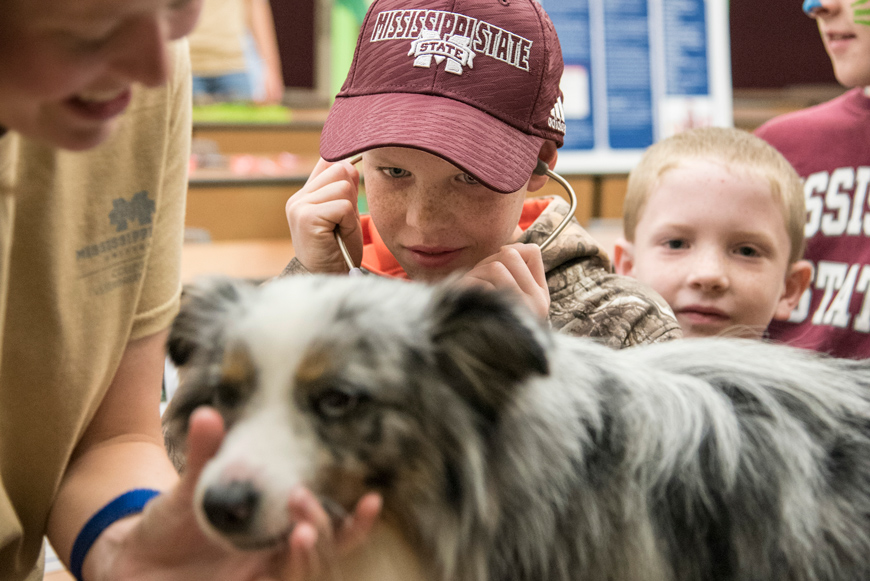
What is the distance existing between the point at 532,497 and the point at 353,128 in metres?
0.64

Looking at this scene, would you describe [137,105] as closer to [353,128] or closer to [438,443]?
[353,128]

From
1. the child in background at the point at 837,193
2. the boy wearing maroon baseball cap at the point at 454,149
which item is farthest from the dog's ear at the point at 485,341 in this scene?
the child in background at the point at 837,193

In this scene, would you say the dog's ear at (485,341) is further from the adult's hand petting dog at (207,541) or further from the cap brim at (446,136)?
the cap brim at (446,136)

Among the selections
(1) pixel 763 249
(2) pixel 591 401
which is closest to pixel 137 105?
(2) pixel 591 401

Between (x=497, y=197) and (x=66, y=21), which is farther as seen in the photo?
(x=497, y=197)

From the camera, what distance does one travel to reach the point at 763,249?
1.47 metres

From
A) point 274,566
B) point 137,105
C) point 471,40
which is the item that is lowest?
point 274,566

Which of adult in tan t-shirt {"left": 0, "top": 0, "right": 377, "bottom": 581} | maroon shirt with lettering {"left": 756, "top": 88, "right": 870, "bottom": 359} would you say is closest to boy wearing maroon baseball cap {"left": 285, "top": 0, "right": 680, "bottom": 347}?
adult in tan t-shirt {"left": 0, "top": 0, "right": 377, "bottom": 581}

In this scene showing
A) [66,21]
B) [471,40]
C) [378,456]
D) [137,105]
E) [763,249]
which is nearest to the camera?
[66,21]

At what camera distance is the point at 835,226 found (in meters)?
1.68

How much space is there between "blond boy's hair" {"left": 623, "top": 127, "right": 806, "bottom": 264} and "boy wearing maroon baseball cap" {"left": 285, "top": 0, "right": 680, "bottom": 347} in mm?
440

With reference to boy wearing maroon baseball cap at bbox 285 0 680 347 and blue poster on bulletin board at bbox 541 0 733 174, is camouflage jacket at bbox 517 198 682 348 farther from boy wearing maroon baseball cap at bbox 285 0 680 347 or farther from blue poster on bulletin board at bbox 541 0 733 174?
blue poster on bulletin board at bbox 541 0 733 174

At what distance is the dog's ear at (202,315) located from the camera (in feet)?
2.34

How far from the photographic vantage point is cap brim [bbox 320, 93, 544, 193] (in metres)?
1.01
